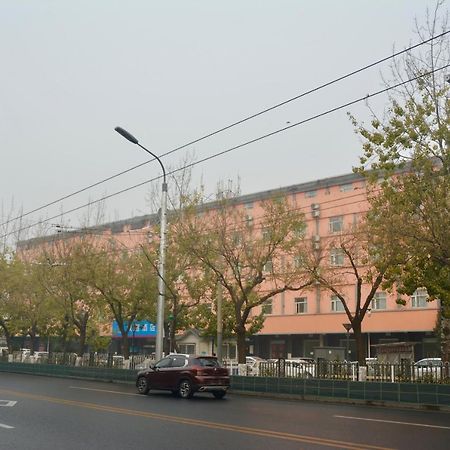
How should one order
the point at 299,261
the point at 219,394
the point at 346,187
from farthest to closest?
1. the point at 346,187
2. the point at 299,261
3. the point at 219,394

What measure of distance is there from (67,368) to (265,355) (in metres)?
26.9

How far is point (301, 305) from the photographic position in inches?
2203

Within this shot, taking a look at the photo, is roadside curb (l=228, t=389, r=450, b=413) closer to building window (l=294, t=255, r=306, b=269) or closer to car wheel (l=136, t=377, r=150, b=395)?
car wheel (l=136, t=377, r=150, b=395)

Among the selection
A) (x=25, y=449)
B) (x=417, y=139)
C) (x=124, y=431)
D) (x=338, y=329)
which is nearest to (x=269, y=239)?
(x=417, y=139)

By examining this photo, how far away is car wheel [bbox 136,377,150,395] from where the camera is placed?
2216 cm

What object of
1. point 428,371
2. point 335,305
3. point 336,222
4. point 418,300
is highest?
point 336,222

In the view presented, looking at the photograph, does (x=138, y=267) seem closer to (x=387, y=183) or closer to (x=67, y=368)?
(x=67, y=368)

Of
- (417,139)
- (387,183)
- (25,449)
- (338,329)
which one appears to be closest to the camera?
(25,449)

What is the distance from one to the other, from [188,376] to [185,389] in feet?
1.47

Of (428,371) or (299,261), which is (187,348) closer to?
(299,261)

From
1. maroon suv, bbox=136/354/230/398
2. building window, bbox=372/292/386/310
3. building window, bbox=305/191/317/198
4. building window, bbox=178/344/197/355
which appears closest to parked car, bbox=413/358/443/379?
maroon suv, bbox=136/354/230/398

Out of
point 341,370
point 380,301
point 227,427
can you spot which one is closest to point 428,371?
point 341,370

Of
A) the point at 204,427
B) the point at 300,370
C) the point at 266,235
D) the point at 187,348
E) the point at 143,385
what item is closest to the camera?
the point at 204,427

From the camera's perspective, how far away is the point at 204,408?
16.5 meters
